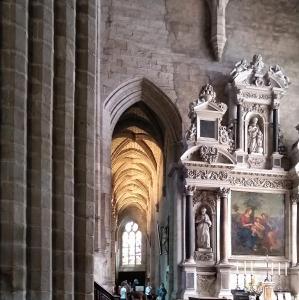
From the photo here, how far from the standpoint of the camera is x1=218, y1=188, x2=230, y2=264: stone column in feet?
58.7

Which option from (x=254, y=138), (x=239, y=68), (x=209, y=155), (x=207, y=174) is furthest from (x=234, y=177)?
(x=239, y=68)

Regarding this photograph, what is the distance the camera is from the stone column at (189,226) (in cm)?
1781

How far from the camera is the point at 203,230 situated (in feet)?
58.9

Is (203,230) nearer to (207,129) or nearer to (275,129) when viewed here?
(207,129)

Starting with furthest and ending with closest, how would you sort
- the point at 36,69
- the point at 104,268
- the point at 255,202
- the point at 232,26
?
the point at 232,26 < the point at 255,202 < the point at 104,268 < the point at 36,69

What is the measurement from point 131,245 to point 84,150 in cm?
3738

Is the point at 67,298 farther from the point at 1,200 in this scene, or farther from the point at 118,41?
the point at 118,41

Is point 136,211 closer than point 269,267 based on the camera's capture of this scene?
No

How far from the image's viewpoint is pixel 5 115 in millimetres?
6465

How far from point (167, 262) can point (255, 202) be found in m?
3.32

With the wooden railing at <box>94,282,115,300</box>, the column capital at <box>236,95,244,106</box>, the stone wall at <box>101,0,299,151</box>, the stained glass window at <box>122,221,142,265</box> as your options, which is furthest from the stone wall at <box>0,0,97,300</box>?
the stained glass window at <box>122,221,142,265</box>

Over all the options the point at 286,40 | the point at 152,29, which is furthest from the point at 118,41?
the point at 286,40

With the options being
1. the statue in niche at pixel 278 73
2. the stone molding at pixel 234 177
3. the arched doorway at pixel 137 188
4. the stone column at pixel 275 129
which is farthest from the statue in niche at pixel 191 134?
the arched doorway at pixel 137 188

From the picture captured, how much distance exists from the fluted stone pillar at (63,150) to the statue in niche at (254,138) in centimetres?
1186
